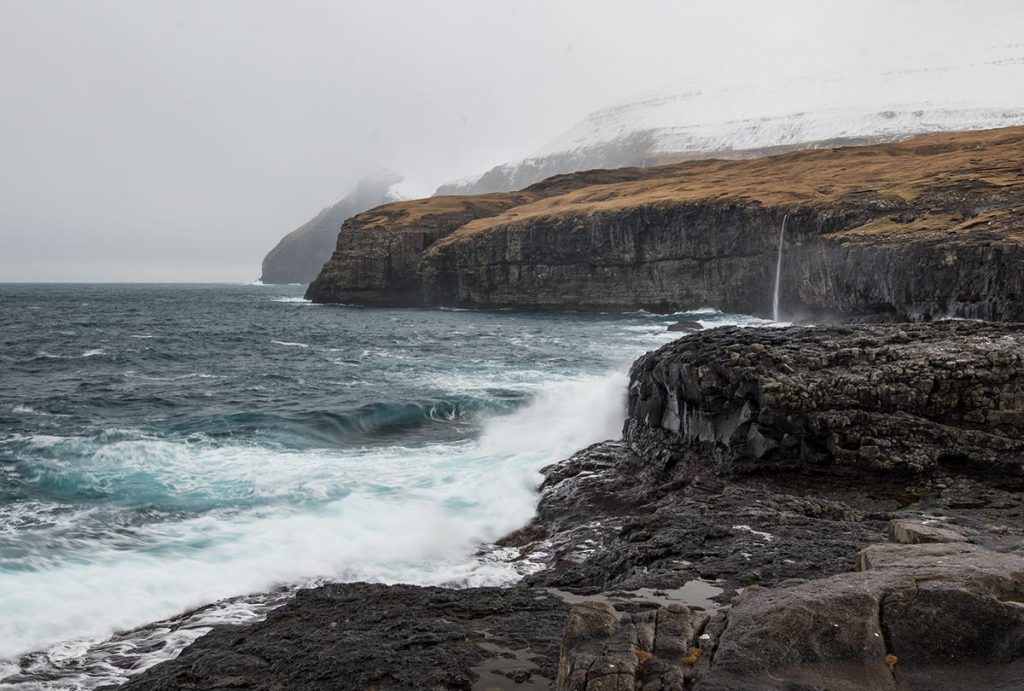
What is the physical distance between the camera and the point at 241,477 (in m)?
20.8

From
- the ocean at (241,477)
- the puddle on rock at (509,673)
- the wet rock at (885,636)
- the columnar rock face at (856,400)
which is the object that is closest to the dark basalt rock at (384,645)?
the puddle on rock at (509,673)

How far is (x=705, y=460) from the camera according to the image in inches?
715

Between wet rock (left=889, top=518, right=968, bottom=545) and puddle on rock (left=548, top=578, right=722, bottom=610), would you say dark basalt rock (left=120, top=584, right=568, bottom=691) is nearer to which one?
puddle on rock (left=548, top=578, right=722, bottom=610)

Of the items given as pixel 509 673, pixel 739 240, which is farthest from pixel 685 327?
pixel 509 673

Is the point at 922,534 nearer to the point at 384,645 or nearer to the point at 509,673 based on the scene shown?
the point at 509,673

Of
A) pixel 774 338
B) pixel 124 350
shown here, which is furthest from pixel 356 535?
pixel 124 350

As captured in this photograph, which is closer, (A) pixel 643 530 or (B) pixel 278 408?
(A) pixel 643 530

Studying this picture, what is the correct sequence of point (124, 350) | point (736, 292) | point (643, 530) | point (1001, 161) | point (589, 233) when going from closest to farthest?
point (643, 530) < point (124, 350) < point (1001, 161) < point (736, 292) < point (589, 233)

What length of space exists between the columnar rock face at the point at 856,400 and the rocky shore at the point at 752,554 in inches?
2.0

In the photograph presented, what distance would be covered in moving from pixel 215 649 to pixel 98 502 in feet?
36.5

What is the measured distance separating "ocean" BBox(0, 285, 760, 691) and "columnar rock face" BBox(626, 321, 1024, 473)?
5.36 metres

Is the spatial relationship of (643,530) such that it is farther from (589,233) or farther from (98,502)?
(589,233)

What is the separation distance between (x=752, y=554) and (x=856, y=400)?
7.29 m

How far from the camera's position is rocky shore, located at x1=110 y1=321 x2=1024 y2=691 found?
6672mm
